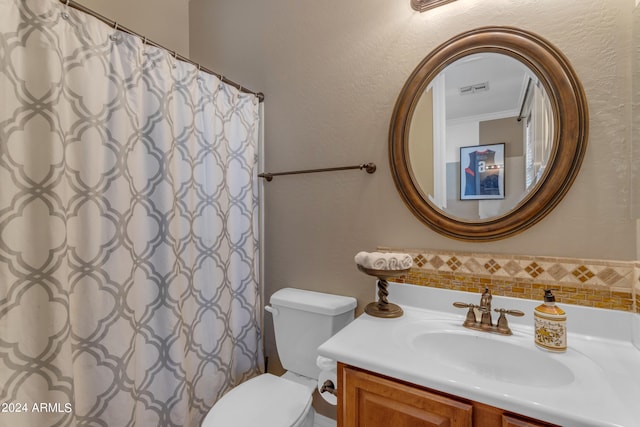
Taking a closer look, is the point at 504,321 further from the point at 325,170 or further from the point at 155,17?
the point at 155,17

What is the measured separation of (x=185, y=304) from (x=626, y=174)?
1.83 meters

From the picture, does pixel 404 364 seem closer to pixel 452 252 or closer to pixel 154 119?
pixel 452 252

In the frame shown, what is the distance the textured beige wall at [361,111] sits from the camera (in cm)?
99

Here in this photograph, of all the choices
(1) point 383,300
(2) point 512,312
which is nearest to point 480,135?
(2) point 512,312

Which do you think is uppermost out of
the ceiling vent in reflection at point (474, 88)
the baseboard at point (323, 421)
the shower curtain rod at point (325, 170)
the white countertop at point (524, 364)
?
the ceiling vent in reflection at point (474, 88)

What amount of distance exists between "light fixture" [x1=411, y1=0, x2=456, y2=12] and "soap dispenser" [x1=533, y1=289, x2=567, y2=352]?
122 cm

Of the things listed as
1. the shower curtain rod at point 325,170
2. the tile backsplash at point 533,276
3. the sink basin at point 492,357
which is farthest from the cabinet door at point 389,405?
the shower curtain rod at point 325,170

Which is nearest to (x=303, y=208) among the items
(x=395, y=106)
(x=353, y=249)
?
(x=353, y=249)

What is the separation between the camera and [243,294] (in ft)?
5.57

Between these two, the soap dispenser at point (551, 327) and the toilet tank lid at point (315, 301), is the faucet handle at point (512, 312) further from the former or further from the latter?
the toilet tank lid at point (315, 301)

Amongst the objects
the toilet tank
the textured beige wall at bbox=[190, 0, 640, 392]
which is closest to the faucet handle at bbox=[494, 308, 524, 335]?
the textured beige wall at bbox=[190, 0, 640, 392]

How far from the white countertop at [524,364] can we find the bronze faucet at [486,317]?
3 centimetres

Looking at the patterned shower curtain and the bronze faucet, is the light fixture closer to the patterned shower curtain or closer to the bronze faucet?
the patterned shower curtain

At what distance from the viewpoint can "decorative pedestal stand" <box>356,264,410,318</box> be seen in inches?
46.0
